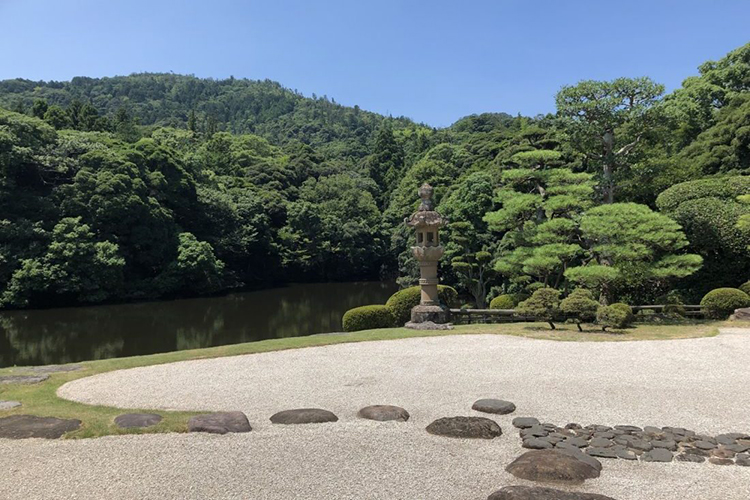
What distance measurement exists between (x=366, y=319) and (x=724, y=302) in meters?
11.5

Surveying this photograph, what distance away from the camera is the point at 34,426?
22.0 feet

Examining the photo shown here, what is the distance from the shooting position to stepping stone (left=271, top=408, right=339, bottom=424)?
23.6 feet

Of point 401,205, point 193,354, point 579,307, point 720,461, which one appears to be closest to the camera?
point 720,461

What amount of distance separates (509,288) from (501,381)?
715 inches

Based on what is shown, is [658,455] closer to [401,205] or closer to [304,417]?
[304,417]

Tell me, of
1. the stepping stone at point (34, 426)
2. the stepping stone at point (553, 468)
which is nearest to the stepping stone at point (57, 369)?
the stepping stone at point (34, 426)

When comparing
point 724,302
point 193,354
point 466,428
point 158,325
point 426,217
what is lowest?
point 158,325

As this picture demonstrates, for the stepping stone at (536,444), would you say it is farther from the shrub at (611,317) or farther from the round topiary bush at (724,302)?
the round topiary bush at (724,302)

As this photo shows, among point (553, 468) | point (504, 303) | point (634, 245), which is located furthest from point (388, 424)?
point (504, 303)

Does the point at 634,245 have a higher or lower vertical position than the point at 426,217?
lower

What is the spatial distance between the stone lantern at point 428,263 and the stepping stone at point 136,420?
10215 mm

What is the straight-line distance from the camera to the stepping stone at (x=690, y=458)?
19.3 ft

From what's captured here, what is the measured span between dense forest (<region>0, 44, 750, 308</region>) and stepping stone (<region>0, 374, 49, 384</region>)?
1449 centimetres

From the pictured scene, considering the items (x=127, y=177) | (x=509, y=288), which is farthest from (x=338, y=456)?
(x=127, y=177)
